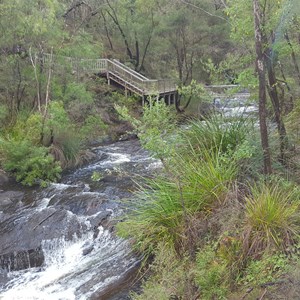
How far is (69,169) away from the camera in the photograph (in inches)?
533

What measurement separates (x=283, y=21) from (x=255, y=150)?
7.10 feet

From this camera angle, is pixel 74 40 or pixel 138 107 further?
pixel 138 107

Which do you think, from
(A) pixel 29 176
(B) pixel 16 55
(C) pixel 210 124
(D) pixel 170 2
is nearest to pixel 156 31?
(D) pixel 170 2

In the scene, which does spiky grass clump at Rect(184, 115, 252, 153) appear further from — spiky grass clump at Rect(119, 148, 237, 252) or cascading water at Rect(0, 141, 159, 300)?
cascading water at Rect(0, 141, 159, 300)

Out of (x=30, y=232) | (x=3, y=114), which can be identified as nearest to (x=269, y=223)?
(x=30, y=232)

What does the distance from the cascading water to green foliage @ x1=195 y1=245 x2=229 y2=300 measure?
1710mm

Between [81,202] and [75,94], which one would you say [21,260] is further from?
[75,94]

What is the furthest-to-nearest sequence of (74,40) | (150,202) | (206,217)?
(74,40) → (150,202) → (206,217)

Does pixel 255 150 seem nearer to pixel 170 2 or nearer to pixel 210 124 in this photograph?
pixel 210 124

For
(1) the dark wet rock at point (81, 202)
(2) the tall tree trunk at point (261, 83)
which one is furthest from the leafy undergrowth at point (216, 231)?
(1) the dark wet rock at point (81, 202)

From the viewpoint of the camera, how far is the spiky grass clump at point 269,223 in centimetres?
482

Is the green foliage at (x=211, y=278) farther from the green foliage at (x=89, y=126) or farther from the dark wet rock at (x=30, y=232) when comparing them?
the green foliage at (x=89, y=126)

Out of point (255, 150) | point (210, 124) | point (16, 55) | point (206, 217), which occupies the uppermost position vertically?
point (16, 55)

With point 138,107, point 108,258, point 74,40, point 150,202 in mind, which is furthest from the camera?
point 138,107
